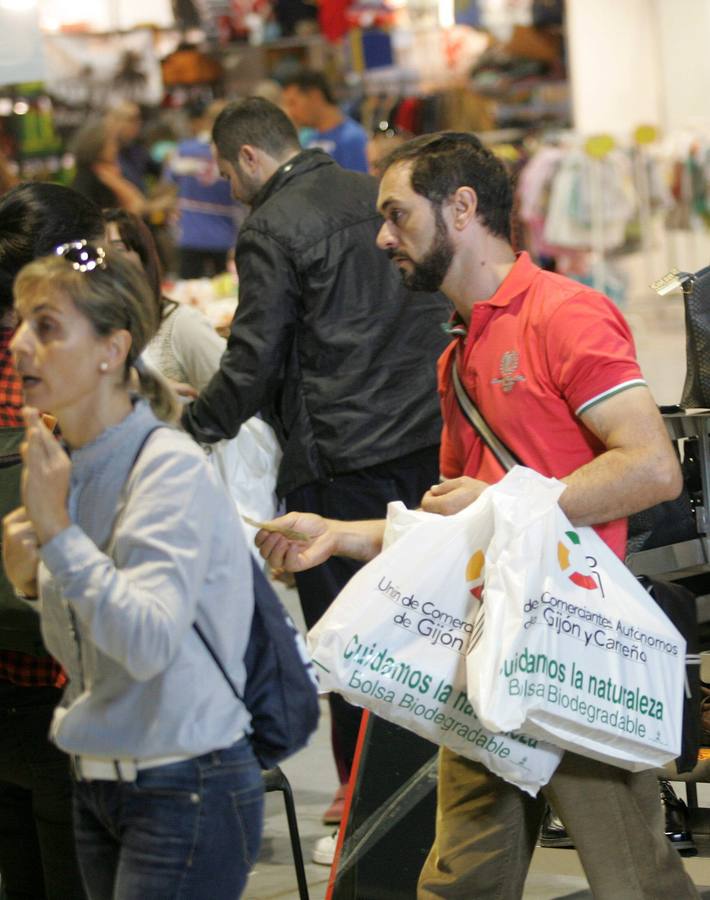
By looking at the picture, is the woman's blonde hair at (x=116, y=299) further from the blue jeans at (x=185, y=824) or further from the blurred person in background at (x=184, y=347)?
the blurred person in background at (x=184, y=347)

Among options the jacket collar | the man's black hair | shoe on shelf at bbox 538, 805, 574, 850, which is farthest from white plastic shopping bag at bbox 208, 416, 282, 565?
the man's black hair

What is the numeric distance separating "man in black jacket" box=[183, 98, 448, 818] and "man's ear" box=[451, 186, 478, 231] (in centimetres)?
132

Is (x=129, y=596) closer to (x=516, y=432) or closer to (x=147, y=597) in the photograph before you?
(x=147, y=597)

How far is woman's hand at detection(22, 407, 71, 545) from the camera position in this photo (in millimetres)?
1814

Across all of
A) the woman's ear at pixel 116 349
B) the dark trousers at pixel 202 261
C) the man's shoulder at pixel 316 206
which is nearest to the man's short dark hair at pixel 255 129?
the man's shoulder at pixel 316 206

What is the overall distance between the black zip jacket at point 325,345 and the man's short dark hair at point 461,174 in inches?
48.8

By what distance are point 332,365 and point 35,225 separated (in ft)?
4.39

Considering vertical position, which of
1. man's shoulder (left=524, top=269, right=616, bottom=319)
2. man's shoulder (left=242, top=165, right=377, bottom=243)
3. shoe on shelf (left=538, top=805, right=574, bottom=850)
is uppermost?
man's shoulder (left=242, top=165, right=377, bottom=243)

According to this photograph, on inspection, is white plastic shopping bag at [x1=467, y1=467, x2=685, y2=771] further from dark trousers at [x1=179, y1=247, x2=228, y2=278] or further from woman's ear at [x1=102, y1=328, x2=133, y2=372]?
dark trousers at [x1=179, y1=247, x2=228, y2=278]

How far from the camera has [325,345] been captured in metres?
3.93

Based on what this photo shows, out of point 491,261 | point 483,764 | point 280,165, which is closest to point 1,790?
point 483,764

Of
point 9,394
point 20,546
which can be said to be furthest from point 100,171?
point 20,546

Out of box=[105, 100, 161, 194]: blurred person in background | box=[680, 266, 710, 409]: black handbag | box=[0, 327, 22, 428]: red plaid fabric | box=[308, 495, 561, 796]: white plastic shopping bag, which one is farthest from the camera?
box=[105, 100, 161, 194]: blurred person in background

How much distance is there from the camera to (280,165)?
13.7ft
